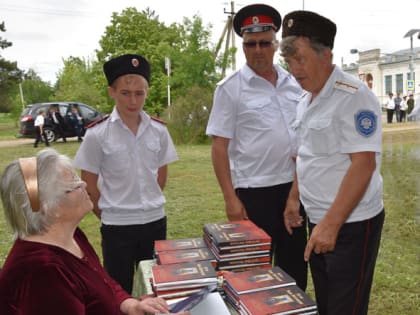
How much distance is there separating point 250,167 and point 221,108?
1.31 feet

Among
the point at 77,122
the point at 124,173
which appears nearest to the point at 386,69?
the point at 77,122

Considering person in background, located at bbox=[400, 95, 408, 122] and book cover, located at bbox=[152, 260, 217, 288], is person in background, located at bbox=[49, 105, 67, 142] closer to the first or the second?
book cover, located at bbox=[152, 260, 217, 288]

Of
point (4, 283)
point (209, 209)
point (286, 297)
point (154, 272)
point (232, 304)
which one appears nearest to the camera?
point (4, 283)

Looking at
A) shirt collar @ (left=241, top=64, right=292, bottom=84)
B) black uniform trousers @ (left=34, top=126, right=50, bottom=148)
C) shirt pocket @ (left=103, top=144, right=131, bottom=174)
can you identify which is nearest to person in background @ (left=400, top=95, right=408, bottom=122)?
black uniform trousers @ (left=34, top=126, right=50, bottom=148)

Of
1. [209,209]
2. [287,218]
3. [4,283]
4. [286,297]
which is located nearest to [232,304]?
[286,297]

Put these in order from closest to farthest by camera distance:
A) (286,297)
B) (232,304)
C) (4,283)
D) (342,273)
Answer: (4,283) < (286,297) < (232,304) < (342,273)

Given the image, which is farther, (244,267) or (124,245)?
(124,245)

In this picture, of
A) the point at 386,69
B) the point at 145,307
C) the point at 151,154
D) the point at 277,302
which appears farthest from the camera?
the point at 386,69

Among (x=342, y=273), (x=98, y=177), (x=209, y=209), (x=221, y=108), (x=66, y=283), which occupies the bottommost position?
(x=209, y=209)

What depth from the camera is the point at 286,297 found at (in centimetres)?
143

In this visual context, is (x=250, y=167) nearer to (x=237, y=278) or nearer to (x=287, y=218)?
(x=287, y=218)

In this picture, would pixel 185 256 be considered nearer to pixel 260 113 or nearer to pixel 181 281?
pixel 181 281

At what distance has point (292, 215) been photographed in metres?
2.40

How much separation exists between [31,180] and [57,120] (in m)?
14.3
